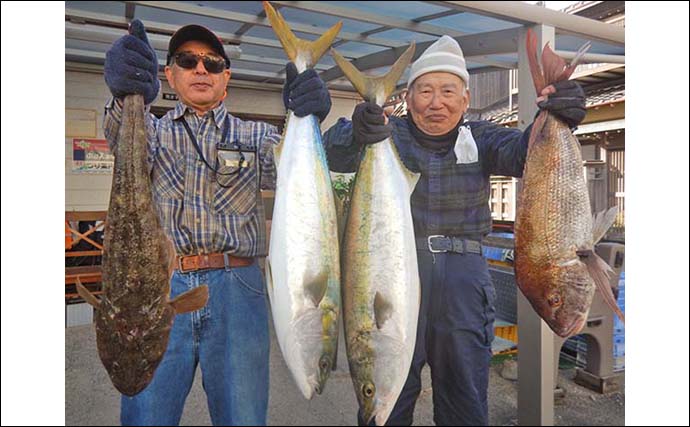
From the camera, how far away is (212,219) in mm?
1305

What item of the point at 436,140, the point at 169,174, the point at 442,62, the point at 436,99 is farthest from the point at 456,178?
the point at 169,174

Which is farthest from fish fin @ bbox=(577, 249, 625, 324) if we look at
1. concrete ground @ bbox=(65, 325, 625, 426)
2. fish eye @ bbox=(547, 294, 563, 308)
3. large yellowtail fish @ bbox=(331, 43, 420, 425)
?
concrete ground @ bbox=(65, 325, 625, 426)

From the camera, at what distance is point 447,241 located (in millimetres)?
1521

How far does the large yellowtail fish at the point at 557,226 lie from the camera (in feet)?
4.56

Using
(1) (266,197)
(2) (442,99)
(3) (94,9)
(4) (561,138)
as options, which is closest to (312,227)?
(1) (266,197)

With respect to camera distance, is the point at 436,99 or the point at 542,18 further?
the point at 542,18

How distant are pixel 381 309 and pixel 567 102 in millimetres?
747

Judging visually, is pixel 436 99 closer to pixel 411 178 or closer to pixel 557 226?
pixel 411 178

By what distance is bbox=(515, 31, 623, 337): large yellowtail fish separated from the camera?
1.39 m

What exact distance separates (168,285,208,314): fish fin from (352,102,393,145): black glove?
0.57m

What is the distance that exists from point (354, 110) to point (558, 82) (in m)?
0.56

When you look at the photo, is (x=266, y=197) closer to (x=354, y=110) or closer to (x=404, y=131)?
(x=354, y=110)

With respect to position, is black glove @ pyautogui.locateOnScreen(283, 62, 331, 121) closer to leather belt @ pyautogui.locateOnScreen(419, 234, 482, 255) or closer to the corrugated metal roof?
the corrugated metal roof

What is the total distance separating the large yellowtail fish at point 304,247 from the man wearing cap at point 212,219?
2.6 inches
